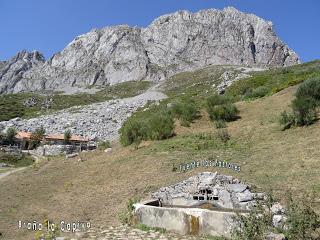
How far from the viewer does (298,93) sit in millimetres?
25859

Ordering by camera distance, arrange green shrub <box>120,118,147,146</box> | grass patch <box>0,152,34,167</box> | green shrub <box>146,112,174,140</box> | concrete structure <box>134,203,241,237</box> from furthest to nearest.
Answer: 1. grass patch <box>0,152,34,167</box>
2. green shrub <box>120,118,147,146</box>
3. green shrub <box>146,112,174,140</box>
4. concrete structure <box>134,203,241,237</box>

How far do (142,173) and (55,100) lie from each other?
134 meters

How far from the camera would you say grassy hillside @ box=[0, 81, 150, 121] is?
11131 centimetres

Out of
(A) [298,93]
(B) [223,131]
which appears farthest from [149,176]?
(A) [298,93]

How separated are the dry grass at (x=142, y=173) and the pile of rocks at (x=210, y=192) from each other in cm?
96

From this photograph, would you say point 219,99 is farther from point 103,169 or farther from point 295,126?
point 103,169

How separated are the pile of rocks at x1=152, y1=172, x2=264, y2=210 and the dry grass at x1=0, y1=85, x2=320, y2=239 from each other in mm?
962

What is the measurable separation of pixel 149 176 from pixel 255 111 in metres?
14.3

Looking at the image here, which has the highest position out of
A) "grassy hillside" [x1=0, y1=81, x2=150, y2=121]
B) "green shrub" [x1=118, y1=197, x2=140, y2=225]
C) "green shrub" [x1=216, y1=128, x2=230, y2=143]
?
"grassy hillside" [x1=0, y1=81, x2=150, y2=121]

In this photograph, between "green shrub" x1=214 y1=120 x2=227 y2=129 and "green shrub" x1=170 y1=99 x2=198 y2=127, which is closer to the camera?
"green shrub" x1=214 y1=120 x2=227 y2=129

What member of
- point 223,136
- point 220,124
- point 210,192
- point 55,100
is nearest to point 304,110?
point 223,136

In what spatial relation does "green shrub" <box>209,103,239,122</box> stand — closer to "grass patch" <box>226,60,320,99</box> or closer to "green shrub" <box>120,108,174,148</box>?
"green shrub" <box>120,108,174,148</box>

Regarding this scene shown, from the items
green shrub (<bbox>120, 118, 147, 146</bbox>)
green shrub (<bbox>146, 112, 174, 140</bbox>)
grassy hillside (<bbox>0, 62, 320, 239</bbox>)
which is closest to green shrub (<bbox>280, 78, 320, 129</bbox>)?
grassy hillside (<bbox>0, 62, 320, 239</bbox>)

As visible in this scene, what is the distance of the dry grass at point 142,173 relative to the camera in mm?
14992
